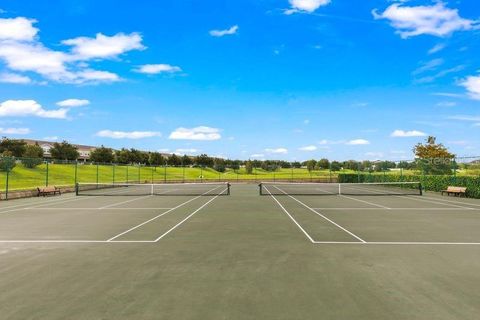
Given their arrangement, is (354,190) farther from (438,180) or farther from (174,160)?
(174,160)

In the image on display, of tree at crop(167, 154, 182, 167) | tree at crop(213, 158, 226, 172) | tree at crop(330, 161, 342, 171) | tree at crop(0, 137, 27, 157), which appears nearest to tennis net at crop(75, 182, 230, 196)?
tree at crop(213, 158, 226, 172)

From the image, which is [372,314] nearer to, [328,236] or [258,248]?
[258,248]

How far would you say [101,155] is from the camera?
319 ft

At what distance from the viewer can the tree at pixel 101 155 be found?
96213 mm

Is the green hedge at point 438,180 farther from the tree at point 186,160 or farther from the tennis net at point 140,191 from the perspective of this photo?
the tree at point 186,160

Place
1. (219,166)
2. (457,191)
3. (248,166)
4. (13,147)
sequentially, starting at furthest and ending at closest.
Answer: (248,166), (219,166), (13,147), (457,191)

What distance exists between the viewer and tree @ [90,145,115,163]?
96.2 meters

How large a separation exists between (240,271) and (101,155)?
310 ft

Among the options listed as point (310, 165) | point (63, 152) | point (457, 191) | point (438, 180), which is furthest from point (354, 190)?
point (63, 152)

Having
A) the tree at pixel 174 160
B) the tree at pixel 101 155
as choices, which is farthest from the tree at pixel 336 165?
the tree at pixel 174 160

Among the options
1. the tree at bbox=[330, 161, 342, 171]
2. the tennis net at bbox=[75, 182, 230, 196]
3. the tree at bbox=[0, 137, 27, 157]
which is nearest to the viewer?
the tennis net at bbox=[75, 182, 230, 196]

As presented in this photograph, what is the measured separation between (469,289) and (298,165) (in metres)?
76.4

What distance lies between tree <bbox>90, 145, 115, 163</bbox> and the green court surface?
84.2 metres

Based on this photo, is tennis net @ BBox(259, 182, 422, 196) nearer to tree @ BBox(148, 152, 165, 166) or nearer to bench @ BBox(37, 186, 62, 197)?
bench @ BBox(37, 186, 62, 197)
